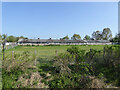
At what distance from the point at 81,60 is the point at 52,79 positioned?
1989 millimetres

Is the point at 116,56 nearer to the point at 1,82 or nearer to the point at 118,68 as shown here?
the point at 118,68

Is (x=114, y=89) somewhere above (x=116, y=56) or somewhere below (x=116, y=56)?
below

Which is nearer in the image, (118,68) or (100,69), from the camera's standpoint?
(118,68)

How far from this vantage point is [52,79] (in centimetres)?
388

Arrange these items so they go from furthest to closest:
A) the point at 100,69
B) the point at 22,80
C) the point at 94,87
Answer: the point at 100,69 → the point at 22,80 → the point at 94,87

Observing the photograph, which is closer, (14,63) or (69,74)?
(69,74)

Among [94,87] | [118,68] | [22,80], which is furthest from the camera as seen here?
[118,68]

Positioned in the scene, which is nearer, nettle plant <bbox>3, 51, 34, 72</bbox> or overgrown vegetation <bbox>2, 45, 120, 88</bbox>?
overgrown vegetation <bbox>2, 45, 120, 88</bbox>

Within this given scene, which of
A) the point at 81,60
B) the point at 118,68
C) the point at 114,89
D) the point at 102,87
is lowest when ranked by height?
the point at 114,89

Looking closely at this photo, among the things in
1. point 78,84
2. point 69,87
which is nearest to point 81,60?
point 78,84

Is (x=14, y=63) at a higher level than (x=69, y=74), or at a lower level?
higher

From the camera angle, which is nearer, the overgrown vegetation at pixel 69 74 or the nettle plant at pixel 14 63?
the overgrown vegetation at pixel 69 74

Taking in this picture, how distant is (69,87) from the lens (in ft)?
11.2

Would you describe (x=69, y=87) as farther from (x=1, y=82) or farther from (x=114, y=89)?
(x=1, y=82)
